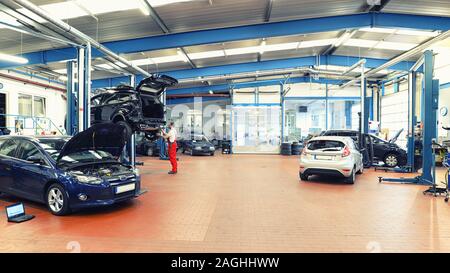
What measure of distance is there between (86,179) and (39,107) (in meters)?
12.6

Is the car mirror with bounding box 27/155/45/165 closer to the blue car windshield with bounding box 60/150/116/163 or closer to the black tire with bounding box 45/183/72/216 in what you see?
the blue car windshield with bounding box 60/150/116/163

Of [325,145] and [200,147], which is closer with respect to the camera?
[325,145]

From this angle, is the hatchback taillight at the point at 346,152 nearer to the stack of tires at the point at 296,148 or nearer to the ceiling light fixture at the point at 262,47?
the ceiling light fixture at the point at 262,47

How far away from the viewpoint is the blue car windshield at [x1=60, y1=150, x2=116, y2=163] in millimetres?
5174

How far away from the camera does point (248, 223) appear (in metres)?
4.46

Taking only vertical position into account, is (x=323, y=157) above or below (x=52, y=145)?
below

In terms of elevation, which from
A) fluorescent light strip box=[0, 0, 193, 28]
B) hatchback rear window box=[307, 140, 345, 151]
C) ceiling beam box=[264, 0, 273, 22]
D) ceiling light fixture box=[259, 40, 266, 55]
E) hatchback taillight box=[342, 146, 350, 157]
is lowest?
hatchback taillight box=[342, 146, 350, 157]

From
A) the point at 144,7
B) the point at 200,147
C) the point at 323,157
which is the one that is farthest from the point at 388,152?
the point at 144,7

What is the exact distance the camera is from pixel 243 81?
740 inches

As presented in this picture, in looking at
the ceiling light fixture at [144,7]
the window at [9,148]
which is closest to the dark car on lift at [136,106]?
the ceiling light fixture at [144,7]

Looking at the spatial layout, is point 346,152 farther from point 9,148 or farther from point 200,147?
point 200,147

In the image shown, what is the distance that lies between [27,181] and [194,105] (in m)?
17.5

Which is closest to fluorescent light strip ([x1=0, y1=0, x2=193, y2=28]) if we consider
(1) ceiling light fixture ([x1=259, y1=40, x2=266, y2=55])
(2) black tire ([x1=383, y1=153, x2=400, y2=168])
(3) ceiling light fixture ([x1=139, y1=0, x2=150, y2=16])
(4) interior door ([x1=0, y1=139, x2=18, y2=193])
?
(3) ceiling light fixture ([x1=139, y1=0, x2=150, y2=16])
